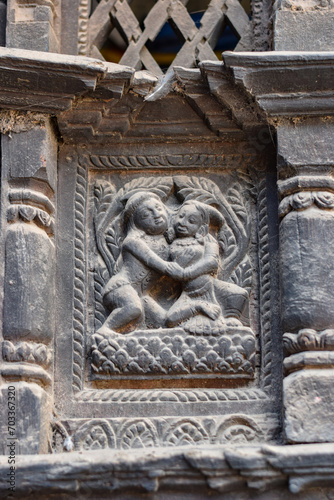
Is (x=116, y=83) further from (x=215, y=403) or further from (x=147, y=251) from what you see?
(x=215, y=403)

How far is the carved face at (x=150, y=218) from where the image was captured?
4.14 m

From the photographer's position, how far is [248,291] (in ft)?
13.4

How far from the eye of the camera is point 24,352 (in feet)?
12.2

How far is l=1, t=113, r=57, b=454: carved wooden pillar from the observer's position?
12.1ft

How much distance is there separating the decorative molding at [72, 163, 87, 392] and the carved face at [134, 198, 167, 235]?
29 centimetres

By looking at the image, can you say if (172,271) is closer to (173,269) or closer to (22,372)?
(173,269)

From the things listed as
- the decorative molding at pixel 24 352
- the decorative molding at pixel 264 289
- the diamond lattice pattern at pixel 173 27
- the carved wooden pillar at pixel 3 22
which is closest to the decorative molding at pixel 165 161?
the decorative molding at pixel 264 289

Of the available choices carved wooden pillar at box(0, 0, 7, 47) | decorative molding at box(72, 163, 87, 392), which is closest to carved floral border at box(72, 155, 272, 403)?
decorative molding at box(72, 163, 87, 392)

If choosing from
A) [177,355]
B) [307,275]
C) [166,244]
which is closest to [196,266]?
[166,244]

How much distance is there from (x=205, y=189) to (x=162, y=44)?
4.19ft

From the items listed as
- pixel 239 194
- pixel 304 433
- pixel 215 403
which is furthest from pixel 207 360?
pixel 239 194

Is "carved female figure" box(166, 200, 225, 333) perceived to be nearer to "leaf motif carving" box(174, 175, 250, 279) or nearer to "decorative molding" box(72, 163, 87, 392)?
"leaf motif carving" box(174, 175, 250, 279)

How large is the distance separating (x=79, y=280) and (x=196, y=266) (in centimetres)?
58

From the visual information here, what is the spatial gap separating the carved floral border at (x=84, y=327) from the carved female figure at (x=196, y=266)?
23 centimetres
